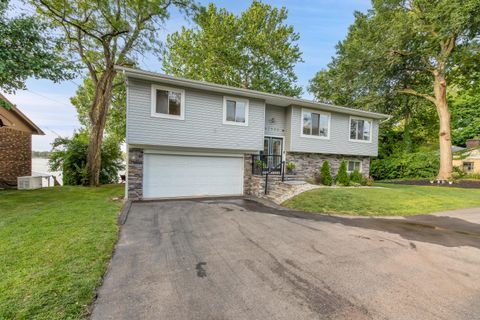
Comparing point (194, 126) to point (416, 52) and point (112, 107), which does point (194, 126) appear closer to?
point (112, 107)

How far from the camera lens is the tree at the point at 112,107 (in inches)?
732

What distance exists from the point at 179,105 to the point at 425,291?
8.80 m

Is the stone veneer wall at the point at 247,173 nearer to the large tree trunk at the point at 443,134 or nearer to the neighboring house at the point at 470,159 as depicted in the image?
the large tree trunk at the point at 443,134

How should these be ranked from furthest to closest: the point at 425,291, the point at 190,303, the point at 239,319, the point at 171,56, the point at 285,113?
the point at 171,56
the point at 285,113
the point at 425,291
the point at 190,303
the point at 239,319

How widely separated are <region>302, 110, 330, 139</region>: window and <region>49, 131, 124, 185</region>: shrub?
40.6ft

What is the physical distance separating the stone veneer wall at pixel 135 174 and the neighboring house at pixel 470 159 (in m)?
24.1

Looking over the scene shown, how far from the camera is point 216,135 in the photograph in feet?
31.3

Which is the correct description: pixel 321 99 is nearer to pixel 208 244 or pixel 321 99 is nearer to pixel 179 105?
pixel 179 105

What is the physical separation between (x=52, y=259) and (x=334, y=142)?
488 inches

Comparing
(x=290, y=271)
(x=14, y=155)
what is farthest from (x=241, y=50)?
(x=290, y=271)

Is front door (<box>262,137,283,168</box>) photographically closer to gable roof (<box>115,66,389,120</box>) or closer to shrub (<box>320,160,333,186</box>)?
gable roof (<box>115,66,389,120</box>)

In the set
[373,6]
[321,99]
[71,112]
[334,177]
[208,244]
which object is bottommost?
[208,244]

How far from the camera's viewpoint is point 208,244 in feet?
14.1

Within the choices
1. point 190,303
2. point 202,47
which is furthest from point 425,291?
point 202,47
